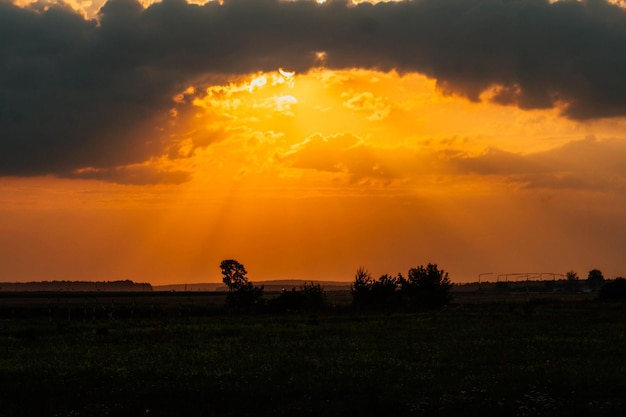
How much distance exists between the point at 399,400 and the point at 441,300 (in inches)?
3720

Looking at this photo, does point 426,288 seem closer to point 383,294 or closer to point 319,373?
point 383,294

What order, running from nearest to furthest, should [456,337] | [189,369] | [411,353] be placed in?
[189,369]
[411,353]
[456,337]

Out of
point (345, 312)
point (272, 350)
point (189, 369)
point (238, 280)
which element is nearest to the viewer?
point (189, 369)

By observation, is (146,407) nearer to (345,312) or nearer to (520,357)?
(520,357)

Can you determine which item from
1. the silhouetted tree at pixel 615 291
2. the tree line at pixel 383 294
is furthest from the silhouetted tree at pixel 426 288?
the silhouetted tree at pixel 615 291

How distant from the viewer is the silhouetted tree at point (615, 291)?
14300 centimetres

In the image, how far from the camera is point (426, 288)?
121 metres

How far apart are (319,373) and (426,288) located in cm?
8796

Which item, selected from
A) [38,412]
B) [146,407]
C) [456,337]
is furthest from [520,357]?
[38,412]

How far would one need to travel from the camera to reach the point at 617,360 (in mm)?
38969

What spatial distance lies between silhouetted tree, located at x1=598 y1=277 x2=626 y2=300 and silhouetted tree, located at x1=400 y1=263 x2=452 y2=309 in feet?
132

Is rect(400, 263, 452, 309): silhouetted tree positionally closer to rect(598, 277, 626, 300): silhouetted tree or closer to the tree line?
the tree line

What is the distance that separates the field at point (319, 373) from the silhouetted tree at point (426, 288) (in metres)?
58.5

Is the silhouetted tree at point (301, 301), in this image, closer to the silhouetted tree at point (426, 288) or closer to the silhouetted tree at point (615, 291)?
the silhouetted tree at point (426, 288)
